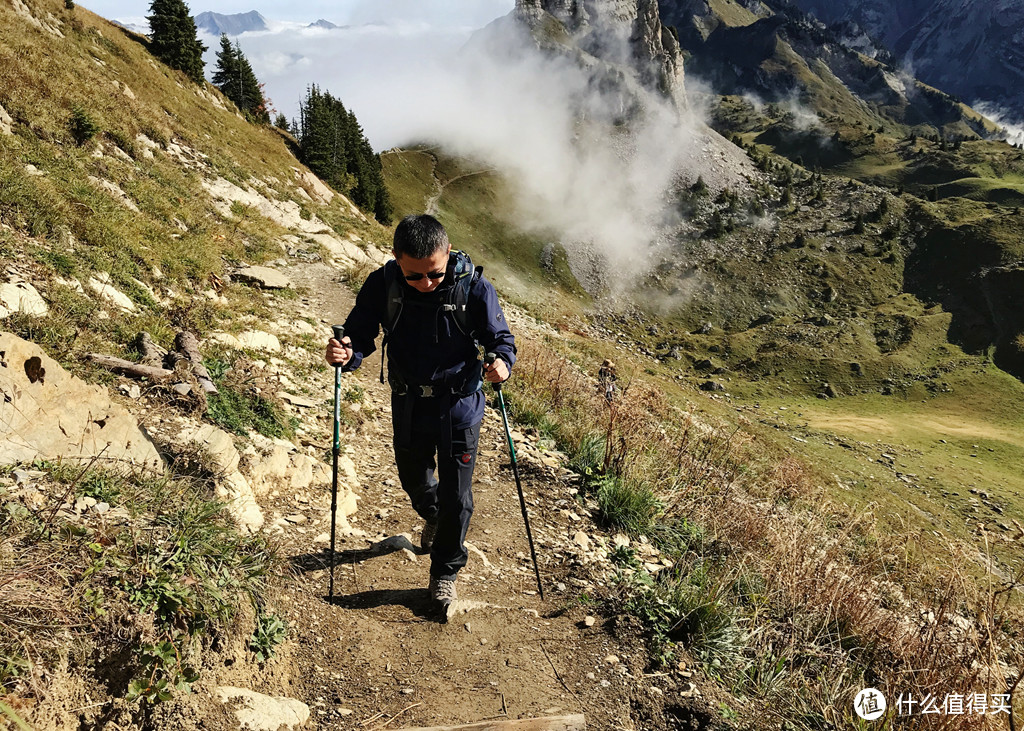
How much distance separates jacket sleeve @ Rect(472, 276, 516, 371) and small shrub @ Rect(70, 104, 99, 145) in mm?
16024

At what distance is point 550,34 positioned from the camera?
6841 inches

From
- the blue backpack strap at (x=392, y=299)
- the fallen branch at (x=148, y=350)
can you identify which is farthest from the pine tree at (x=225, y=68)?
the blue backpack strap at (x=392, y=299)

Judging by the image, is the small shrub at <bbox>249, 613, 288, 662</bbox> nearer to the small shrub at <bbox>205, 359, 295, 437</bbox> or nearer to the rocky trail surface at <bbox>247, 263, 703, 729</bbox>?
the rocky trail surface at <bbox>247, 263, 703, 729</bbox>

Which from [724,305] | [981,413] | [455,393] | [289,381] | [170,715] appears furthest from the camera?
[724,305]

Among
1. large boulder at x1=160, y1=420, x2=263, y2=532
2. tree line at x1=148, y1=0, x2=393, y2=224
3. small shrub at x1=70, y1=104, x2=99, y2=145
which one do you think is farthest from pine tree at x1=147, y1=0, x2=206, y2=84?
large boulder at x1=160, y1=420, x2=263, y2=532

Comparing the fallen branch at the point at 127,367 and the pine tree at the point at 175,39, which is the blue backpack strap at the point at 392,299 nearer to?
the fallen branch at the point at 127,367

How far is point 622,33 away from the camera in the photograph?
164 metres

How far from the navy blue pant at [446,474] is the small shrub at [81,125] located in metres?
15.8

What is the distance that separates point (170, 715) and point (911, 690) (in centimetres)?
547

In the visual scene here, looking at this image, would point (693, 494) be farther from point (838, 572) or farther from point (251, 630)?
point (251, 630)

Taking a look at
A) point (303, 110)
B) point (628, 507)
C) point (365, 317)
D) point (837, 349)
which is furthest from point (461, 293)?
point (837, 349)

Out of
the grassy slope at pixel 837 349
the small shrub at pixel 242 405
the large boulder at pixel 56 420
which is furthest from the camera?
the grassy slope at pixel 837 349

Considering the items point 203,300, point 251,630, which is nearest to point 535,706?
point 251,630

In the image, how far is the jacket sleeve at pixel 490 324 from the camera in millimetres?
4656
